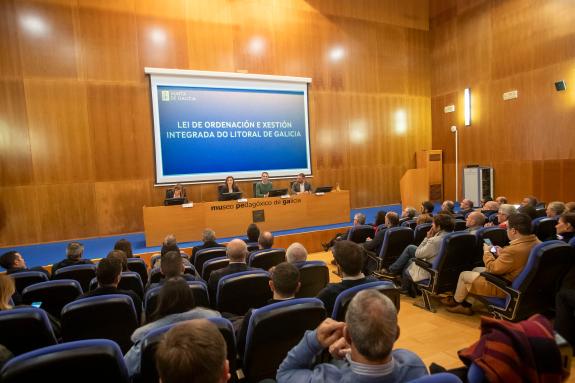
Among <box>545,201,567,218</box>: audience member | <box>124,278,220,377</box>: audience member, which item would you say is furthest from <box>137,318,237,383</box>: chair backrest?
<box>545,201,567,218</box>: audience member

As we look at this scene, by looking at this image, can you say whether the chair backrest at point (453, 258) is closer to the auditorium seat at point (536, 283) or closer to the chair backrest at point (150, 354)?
the auditorium seat at point (536, 283)

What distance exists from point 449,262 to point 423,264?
0.80 ft

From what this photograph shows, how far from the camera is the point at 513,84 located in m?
8.66

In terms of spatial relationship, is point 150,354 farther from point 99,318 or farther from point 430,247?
point 430,247

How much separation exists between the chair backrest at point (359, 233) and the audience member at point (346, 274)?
8.79 feet

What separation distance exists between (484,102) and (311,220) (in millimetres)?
5951

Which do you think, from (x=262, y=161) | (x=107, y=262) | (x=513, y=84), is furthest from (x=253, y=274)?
(x=513, y=84)

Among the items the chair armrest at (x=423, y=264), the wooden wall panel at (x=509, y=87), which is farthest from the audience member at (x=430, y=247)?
the wooden wall panel at (x=509, y=87)

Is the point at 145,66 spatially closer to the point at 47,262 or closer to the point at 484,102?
the point at 47,262

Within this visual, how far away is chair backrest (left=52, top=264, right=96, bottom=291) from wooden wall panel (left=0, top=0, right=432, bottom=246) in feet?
14.3

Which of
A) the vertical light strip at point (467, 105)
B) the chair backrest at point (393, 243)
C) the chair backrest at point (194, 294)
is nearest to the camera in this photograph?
the chair backrest at point (194, 294)

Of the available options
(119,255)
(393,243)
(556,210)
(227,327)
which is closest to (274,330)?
(227,327)

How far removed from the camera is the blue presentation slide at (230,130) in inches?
305

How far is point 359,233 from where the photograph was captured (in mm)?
4961
